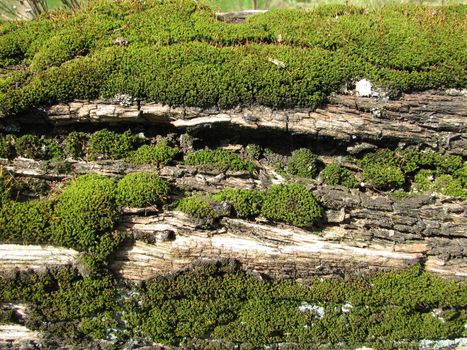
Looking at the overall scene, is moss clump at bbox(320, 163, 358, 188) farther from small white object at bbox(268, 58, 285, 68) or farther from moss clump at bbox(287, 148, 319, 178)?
small white object at bbox(268, 58, 285, 68)

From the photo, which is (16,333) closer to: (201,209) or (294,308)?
(201,209)

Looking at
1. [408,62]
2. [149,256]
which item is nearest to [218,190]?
[149,256]

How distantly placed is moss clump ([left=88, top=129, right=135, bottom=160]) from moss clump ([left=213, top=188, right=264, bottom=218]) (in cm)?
160

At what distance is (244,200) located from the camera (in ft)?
17.6

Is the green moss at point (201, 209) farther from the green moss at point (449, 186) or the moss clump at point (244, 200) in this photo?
the green moss at point (449, 186)

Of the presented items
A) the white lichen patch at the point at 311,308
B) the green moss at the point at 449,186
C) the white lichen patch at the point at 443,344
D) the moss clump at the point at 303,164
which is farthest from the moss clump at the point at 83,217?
the white lichen patch at the point at 443,344

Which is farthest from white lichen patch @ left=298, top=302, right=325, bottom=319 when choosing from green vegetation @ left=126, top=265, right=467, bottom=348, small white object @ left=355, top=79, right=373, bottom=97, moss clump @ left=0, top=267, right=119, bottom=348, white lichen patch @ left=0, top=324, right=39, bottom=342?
white lichen patch @ left=0, top=324, right=39, bottom=342

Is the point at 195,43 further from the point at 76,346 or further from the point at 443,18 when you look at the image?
the point at 76,346

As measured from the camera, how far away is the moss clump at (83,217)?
5.05 metres

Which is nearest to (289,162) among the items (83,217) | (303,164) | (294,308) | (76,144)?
(303,164)

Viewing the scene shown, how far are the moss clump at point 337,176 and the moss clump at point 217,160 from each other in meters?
1.09

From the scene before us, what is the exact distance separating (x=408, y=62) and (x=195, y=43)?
10.2 ft

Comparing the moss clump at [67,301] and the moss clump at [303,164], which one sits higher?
the moss clump at [303,164]

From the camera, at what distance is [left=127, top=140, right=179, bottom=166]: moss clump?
5.81 metres
